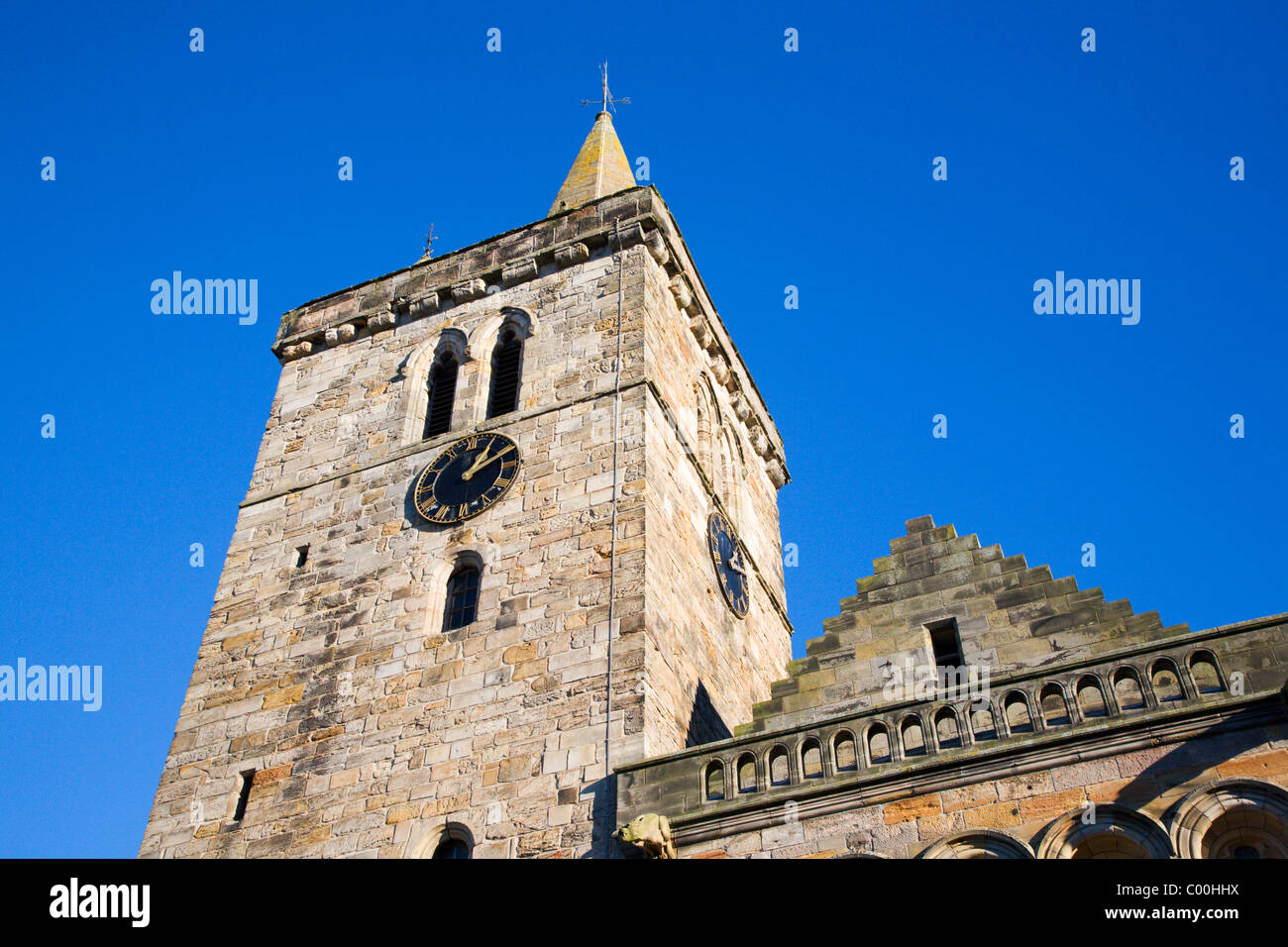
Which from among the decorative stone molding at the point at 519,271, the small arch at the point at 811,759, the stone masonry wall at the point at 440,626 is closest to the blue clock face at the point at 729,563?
the stone masonry wall at the point at 440,626

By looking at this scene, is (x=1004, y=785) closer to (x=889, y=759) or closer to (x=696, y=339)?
(x=889, y=759)

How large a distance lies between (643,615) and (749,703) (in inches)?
190

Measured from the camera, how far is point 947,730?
14.4 m

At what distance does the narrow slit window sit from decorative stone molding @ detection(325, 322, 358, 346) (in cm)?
980

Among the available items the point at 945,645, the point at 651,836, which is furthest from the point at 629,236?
the point at 651,836

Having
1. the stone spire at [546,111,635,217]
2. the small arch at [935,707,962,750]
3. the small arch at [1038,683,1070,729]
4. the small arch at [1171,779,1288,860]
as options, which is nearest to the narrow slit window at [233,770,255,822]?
the small arch at [935,707,962,750]

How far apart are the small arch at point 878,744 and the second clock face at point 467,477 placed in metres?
8.14

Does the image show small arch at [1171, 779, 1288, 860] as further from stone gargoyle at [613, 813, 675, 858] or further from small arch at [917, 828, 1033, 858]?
stone gargoyle at [613, 813, 675, 858]

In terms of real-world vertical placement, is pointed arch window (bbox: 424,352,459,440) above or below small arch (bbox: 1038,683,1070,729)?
above

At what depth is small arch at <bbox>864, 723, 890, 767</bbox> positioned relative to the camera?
14438 millimetres

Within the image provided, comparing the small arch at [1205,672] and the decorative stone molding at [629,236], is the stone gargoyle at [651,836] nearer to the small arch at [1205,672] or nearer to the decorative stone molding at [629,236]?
the small arch at [1205,672]
